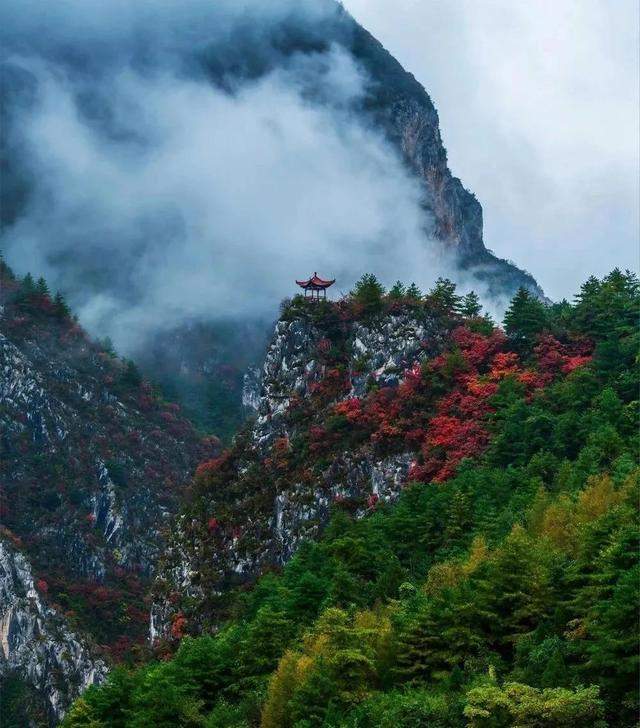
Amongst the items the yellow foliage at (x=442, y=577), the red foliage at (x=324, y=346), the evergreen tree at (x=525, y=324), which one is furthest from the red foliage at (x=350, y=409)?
the yellow foliage at (x=442, y=577)

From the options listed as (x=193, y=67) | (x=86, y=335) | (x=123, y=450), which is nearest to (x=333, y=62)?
(x=193, y=67)

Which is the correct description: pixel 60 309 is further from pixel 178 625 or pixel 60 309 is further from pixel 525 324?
pixel 525 324

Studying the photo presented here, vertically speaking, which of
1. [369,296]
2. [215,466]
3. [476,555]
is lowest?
[476,555]

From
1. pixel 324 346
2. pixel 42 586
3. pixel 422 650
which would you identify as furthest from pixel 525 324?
pixel 42 586

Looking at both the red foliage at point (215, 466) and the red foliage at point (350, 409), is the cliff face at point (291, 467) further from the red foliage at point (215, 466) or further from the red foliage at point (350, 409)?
the red foliage at point (350, 409)

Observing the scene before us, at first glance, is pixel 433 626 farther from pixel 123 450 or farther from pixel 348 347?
pixel 123 450

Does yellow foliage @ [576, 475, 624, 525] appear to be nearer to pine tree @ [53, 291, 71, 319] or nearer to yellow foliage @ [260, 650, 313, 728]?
yellow foliage @ [260, 650, 313, 728]
